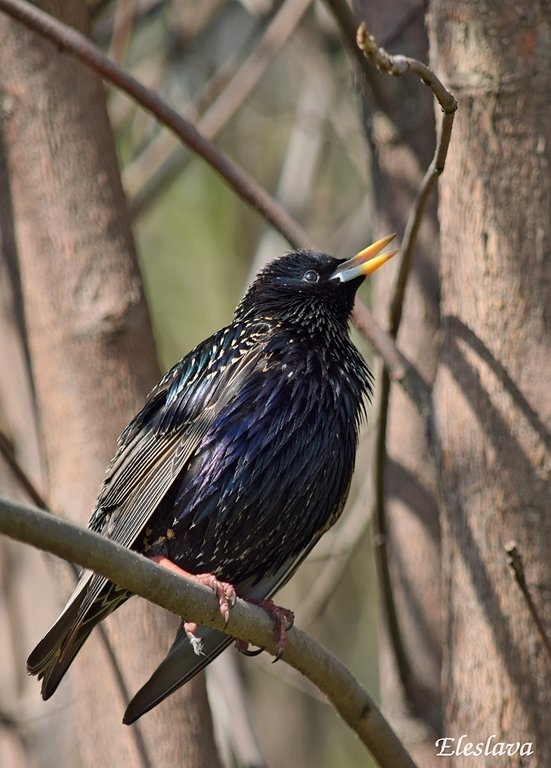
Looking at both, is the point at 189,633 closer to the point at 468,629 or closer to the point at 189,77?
the point at 468,629

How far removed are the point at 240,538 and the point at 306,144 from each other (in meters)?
3.60

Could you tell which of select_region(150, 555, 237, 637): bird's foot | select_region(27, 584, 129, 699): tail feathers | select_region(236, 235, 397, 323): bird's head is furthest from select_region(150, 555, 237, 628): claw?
select_region(236, 235, 397, 323): bird's head

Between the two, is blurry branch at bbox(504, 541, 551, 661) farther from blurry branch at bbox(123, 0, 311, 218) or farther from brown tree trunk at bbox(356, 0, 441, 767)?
blurry branch at bbox(123, 0, 311, 218)

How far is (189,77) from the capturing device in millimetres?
8023

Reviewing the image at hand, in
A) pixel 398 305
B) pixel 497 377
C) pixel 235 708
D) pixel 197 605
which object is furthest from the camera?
pixel 235 708

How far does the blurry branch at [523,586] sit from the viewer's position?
2846 mm

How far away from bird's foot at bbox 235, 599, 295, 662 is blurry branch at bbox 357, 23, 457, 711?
0.43 meters

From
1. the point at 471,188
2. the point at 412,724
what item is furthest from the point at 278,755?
the point at 471,188

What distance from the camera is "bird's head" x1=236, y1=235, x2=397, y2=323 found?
4.33 metres

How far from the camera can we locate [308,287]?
175 inches

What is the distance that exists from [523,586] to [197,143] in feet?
5.47
